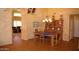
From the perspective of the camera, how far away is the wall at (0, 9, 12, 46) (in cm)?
386

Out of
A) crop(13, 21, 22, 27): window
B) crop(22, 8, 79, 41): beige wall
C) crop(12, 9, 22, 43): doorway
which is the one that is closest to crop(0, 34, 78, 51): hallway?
crop(12, 9, 22, 43): doorway

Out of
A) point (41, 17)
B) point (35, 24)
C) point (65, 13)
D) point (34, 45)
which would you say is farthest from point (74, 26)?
point (34, 45)

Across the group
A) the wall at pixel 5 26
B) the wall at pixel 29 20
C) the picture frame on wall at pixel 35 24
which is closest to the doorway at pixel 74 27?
the wall at pixel 29 20

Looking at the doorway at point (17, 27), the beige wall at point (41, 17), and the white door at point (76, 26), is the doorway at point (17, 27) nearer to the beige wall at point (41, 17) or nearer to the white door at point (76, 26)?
the beige wall at point (41, 17)

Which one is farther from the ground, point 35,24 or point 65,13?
point 65,13

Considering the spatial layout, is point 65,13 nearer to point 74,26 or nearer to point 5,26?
point 74,26

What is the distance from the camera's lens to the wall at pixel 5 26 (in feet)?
12.7

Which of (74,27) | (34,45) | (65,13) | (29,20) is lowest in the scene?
(34,45)

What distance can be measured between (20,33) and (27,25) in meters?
0.23

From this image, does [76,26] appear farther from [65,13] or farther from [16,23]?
[16,23]

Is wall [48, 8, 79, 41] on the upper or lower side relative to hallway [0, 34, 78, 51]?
upper

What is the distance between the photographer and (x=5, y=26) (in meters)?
3.88

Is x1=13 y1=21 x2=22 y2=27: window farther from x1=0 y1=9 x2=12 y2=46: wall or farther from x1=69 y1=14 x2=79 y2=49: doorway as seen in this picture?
x1=69 y1=14 x2=79 y2=49: doorway
